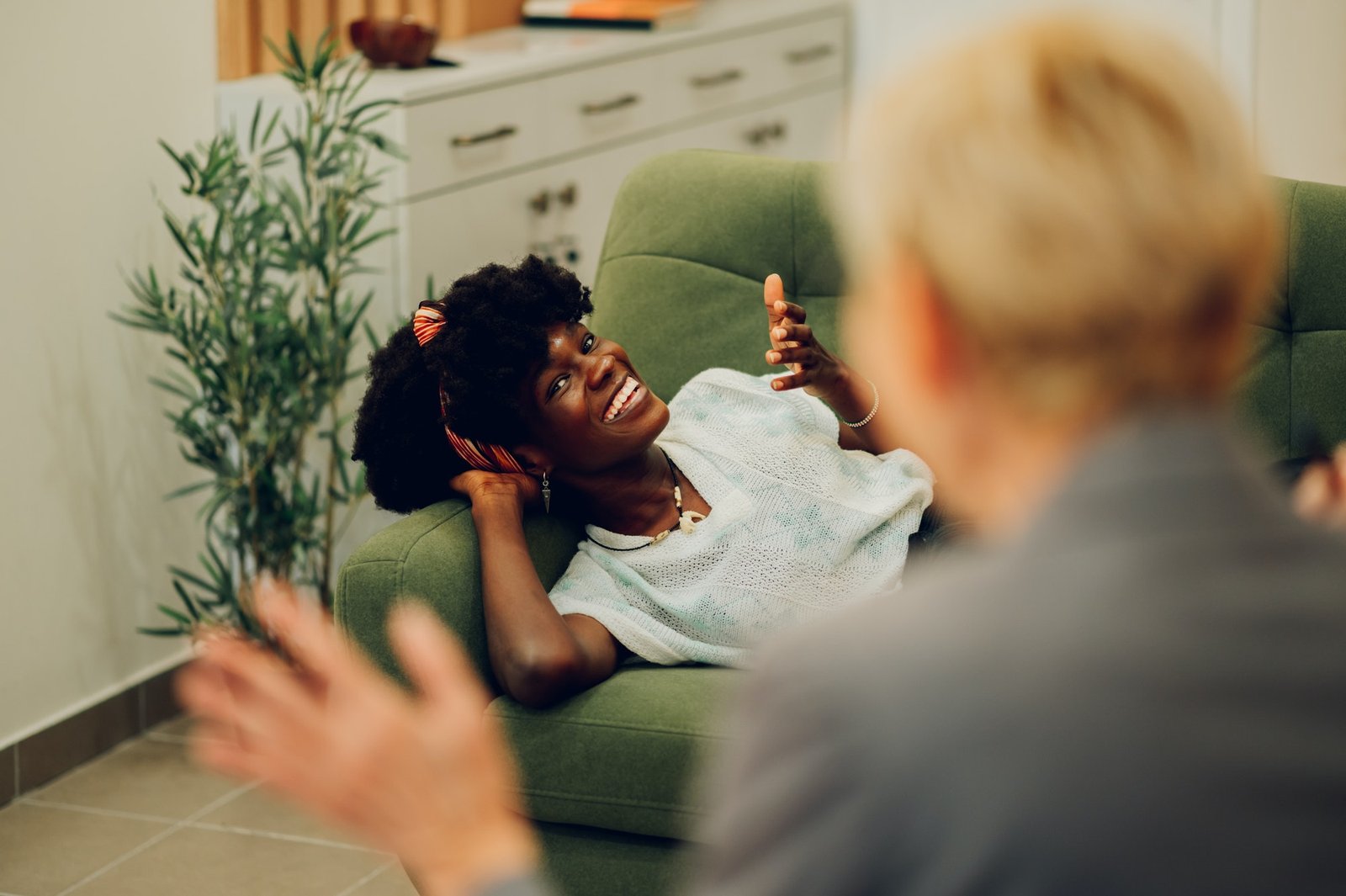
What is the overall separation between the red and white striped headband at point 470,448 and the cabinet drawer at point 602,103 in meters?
1.31

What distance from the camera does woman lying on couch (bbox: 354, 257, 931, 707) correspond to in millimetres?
1938

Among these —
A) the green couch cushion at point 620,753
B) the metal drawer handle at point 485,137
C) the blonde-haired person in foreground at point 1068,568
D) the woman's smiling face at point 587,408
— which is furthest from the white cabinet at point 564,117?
the blonde-haired person in foreground at point 1068,568

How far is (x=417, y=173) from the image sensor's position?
2.83 m

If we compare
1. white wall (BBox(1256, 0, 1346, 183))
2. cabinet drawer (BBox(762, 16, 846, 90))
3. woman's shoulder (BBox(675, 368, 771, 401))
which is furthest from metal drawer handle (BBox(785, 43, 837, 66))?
woman's shoulder (BBox(675, 368, 771, 401))

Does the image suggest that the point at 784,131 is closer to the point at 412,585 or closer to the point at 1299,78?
the point at 1299,78

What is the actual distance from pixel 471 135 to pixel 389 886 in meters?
1.40

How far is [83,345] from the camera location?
264cm

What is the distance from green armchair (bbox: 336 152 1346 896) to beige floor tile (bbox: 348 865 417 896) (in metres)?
0.53

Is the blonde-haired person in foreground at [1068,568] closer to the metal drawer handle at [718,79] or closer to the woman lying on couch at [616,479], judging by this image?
the woman lying on couch at [616,479]

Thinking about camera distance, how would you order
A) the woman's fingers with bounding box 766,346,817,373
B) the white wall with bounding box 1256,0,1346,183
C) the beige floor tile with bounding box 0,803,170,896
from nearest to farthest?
the woman's fingers with bounding box 766,346,817,373
the beige floor tile with bounding box 0,803,170,896
the white wall with bounding box 1256,0,1346,183

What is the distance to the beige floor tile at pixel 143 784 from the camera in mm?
2580

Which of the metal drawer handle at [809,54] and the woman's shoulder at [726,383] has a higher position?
the metal drawer handle at [809,54]

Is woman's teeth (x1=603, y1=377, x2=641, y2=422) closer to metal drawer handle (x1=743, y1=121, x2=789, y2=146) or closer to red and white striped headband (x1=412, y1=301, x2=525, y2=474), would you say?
red and white striped headband (x1=412, y1=301, x2=525, y2=474)

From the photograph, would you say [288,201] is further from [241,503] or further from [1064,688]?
[1064,688]
